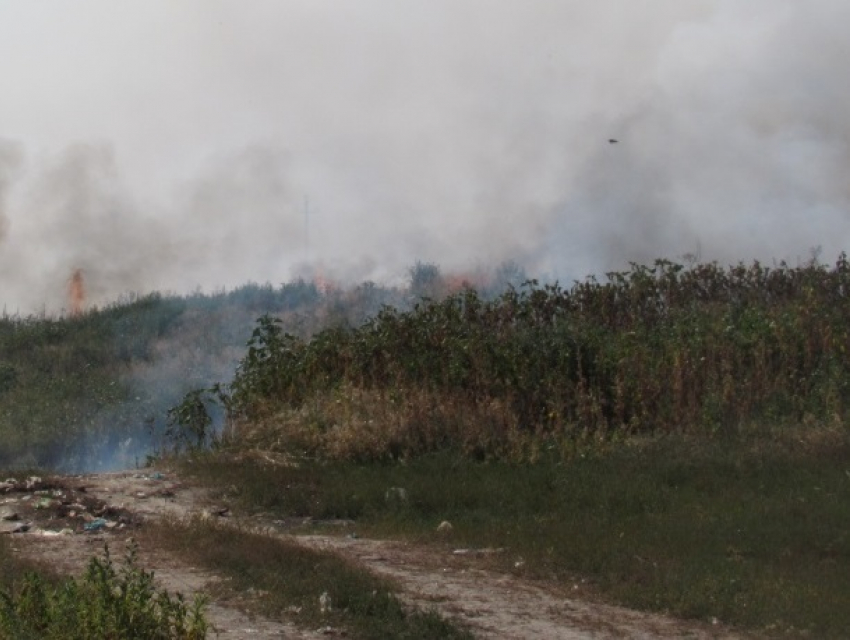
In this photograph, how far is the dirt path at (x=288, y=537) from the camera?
23.2 feet

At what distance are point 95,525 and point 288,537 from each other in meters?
1.53

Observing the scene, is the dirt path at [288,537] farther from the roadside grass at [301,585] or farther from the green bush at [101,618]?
the green bush at [101,618]

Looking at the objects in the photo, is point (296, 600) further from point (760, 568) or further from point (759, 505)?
point (759, 505)

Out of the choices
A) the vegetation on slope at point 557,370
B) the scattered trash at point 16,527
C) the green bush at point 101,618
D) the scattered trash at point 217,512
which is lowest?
the green bush at point 101,618

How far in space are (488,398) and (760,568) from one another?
536 cm

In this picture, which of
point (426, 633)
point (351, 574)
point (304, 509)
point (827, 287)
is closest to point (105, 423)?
point (304, 509)

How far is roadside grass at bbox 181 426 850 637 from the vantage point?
7.71m

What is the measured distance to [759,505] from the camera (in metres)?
10.0

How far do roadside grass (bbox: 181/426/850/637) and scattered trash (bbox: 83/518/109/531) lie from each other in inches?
51.7

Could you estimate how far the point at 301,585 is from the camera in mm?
7656

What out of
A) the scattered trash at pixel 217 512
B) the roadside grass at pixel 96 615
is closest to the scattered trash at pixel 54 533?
the scattered trash at pixel 217 512

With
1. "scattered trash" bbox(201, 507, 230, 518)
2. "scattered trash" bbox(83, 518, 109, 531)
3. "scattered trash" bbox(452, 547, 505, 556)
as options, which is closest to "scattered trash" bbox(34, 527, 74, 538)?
"scattered trash" bbox(83, 518, 109, 531)

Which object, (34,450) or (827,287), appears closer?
(827,287)

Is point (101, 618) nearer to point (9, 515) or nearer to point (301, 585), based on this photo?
point (301, 585)
